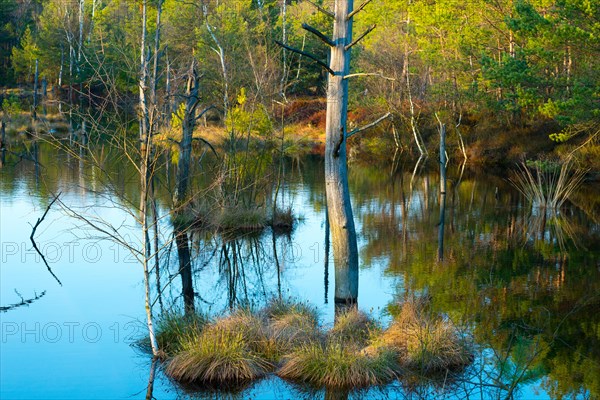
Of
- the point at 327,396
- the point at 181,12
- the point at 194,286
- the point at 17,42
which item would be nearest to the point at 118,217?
the point at 194,286

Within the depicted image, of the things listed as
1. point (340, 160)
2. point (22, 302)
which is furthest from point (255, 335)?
point (22, 302)

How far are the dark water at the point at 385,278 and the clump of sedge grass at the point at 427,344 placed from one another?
0.24 metres

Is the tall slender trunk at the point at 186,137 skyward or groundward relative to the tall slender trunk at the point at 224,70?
groundward

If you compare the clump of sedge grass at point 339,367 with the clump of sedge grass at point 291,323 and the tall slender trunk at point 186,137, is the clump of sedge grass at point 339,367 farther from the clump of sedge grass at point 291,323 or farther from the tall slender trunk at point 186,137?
the tall slender trunk at point 186,137

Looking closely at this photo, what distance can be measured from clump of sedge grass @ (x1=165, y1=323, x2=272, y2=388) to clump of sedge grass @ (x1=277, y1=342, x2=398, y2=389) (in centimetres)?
37

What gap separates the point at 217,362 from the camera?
332 inches

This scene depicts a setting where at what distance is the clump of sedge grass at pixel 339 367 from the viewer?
27.2ft

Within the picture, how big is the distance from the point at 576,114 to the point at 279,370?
14.4m

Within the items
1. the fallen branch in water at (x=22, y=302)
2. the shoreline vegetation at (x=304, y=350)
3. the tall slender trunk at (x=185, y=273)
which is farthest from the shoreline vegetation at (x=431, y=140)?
the shoreline vegetation at (x=304, y=350)

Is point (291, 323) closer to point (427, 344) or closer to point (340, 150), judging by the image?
point (427, 344)

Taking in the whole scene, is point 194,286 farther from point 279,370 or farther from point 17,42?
point 17,42

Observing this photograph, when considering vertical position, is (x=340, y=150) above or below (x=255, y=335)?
above

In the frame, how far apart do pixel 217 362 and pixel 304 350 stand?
965 millimetres

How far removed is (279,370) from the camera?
28.2 ft
